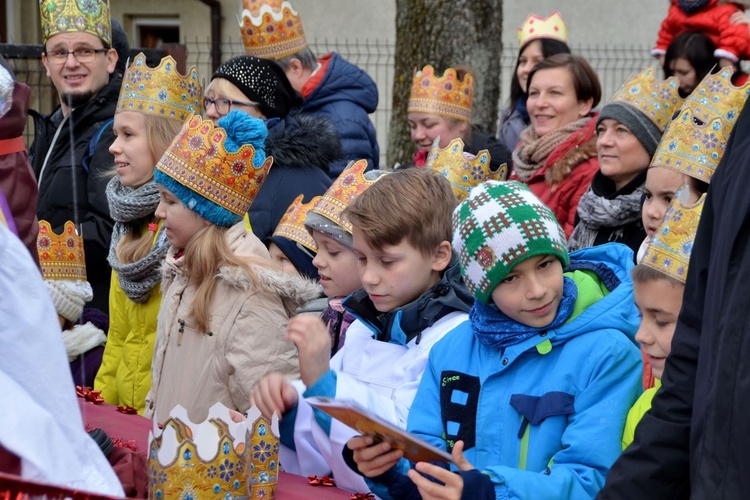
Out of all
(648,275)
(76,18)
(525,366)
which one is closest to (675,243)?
(648,275)

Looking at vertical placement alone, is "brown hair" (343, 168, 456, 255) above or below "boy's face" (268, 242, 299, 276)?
above

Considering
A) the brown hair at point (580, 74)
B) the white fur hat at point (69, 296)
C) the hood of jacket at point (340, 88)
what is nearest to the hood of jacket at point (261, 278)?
the white fur hat at point (69, 296)

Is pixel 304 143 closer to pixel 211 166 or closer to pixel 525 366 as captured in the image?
pixel 211 166

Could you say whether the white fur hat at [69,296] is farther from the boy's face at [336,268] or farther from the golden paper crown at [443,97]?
the golden paper crown at [443,97]

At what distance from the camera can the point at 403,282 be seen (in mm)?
3498

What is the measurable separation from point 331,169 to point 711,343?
3.99m

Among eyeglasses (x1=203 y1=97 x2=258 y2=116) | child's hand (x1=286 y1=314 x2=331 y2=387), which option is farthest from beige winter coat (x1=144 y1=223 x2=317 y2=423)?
eyeglasses (x1=203 y1=97 x2=258 y2=116)

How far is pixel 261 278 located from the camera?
4062mm

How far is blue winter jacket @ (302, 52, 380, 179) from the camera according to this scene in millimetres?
6586

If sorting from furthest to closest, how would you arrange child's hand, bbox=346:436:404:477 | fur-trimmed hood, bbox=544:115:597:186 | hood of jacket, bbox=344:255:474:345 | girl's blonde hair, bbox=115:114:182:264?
fur-trimmed hood, bbox=544:115:597:186 → girl's blonde hair, bbox=115:114:182:264 → hood of jacket, bbox=344:255:474:345 → child's hand, bbox=346:436:404:477

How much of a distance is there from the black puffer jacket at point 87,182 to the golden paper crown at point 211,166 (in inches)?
47.6

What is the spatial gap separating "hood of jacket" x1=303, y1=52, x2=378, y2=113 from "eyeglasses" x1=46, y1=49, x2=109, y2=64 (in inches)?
50.2

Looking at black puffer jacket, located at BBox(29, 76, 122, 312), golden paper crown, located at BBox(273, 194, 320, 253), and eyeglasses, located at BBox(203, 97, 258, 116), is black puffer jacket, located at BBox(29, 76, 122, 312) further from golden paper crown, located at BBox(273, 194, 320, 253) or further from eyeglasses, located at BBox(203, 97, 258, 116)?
golden paper crown, located at BBox(273, 194, 320, 253)

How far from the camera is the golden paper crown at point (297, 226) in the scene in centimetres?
466
